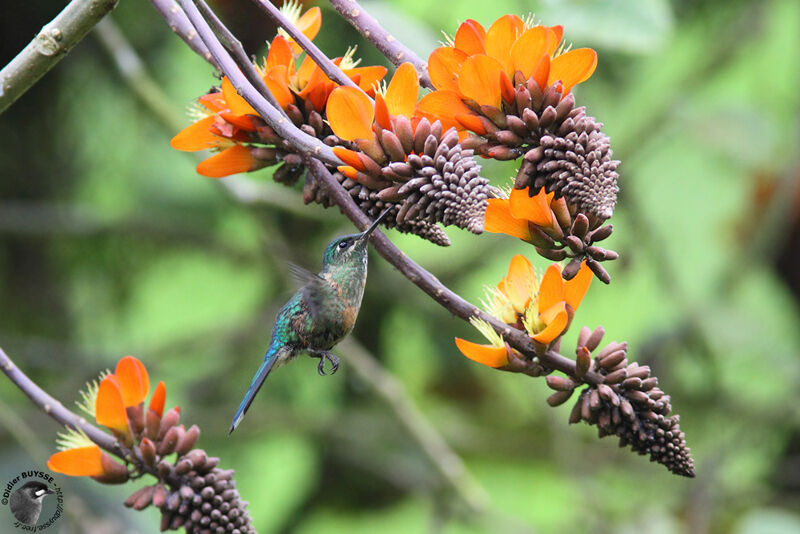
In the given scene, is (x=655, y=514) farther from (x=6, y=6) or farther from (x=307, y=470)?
(x=6, y=6)

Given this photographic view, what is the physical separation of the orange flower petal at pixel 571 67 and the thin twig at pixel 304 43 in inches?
4.7

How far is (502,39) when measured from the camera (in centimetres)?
52

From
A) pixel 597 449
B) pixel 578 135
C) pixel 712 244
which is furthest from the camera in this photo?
pixel 712 244

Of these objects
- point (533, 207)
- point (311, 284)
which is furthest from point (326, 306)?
point (533, 207)

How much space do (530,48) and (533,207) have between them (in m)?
0.09

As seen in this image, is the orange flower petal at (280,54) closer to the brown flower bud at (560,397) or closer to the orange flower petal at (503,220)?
the orange flower petal at (503,220)

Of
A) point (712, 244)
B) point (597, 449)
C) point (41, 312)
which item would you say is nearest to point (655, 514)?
point (597, 449)

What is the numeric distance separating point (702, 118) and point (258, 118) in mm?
1373

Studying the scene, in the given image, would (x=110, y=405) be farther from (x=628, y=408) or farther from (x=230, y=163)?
(x=628, y=408)

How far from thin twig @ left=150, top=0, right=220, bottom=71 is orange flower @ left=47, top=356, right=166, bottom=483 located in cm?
22

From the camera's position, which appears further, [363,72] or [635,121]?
[635,121]

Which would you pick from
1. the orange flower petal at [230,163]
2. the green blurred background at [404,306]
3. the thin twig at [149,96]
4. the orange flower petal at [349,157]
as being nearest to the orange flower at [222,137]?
the orange flower petal at [230,163]

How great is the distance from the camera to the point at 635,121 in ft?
7.18

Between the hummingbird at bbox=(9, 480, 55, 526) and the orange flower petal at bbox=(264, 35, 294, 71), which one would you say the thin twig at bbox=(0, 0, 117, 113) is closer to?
the orange flower petal at bbox=(264, 35, 294, 71)
